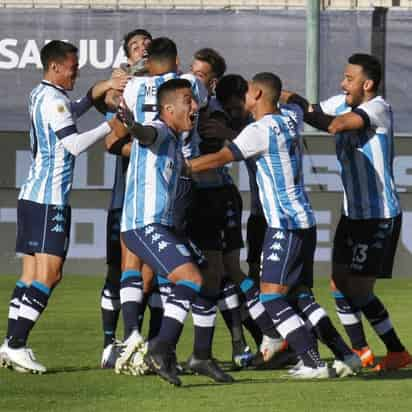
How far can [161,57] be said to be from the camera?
32.2 feet

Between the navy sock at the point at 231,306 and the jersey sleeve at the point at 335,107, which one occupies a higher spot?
the jersey sleeve at the point at 335,107

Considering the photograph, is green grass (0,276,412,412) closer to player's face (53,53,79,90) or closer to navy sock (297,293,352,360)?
navy sock (297,293,352,360)

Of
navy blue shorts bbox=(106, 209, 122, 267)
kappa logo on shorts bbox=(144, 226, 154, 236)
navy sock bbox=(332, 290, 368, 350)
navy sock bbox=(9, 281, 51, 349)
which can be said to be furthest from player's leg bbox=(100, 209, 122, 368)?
navy sock bbox=(332, 290, 368, 350)

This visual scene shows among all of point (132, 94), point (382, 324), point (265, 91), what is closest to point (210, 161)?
point (265, 91)

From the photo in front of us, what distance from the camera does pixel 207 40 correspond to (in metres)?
18.9

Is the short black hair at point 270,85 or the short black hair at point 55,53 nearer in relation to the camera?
the short black hair at point 270,85

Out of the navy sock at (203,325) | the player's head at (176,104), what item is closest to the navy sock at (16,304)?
the navy sock at (203,325)

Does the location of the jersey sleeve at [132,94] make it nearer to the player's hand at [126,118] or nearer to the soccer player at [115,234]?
the soccer player at [115,234]

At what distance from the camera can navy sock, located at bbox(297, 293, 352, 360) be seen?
32.0 ft

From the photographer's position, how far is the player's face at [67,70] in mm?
10078

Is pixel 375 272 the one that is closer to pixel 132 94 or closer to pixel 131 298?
pixel 131 298

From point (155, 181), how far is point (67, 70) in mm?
1325

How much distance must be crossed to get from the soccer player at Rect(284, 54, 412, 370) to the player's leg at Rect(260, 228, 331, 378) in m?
0.79

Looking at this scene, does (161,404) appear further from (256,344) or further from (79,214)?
(79,214)
